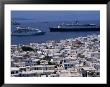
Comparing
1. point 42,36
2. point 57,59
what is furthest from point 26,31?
point 57,59

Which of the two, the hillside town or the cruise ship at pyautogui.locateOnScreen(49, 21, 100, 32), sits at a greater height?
the cruise ship at pyautogui.locateOnScreen(49, 21, 100, 32)

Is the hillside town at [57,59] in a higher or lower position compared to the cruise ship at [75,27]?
lower

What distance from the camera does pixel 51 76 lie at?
7.54 ft

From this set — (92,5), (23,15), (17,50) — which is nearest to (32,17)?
(23,15)

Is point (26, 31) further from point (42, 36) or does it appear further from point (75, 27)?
point (75, 27)

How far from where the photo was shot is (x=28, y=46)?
2.31m

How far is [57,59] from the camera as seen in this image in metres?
2.31

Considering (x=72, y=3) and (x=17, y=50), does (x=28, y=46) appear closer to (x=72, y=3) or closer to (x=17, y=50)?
(x=17, y=50)

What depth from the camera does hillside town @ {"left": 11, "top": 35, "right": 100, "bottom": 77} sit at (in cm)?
230

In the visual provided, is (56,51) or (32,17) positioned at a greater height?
(32,17)

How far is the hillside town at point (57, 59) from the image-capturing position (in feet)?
7.55

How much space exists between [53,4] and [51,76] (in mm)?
456

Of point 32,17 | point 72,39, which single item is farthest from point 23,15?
point 72,39

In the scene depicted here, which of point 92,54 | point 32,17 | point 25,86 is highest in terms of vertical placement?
point 32,17
